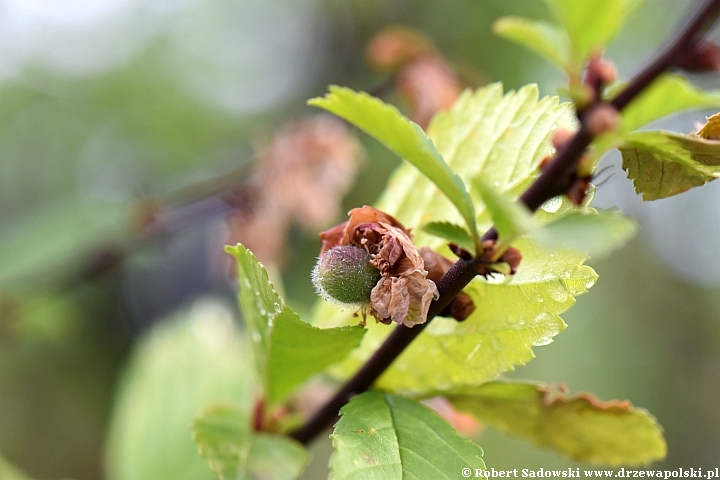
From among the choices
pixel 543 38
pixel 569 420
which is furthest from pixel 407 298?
pixel 569 420

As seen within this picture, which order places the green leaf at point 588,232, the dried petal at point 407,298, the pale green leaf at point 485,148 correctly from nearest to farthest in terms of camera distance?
1. the green leaf at point 588,232
2. the dried petal at point 407,298
3. the pale green leaf at point 485,148

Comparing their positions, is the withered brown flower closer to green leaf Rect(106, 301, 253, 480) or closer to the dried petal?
the dried petal

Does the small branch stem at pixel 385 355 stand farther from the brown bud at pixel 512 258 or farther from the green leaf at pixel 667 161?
the green leaf at pixel 667 161

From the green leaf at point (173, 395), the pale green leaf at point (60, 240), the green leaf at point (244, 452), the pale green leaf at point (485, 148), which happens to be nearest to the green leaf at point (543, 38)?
the pale green leaf at point (485, 148)

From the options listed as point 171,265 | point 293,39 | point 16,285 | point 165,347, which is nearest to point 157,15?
point 293,39

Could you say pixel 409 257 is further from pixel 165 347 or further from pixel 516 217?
pixel 165 347

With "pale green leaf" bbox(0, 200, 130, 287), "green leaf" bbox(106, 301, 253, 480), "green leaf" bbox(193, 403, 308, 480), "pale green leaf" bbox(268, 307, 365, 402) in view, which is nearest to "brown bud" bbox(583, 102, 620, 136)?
"pale green leaf" bbox(268, 307, 365, 402)
